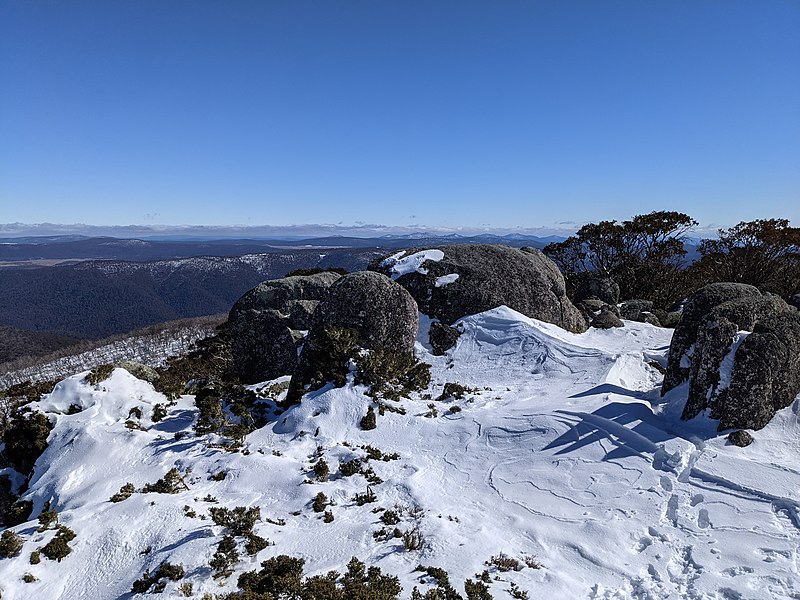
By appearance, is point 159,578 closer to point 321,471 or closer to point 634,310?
point 321,471

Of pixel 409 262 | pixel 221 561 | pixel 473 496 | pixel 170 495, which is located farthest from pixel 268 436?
pixel 409 262

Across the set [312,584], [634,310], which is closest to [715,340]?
[312,584]

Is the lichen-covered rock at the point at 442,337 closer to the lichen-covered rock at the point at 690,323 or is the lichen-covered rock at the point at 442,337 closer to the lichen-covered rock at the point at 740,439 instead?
the lichen-covered rock at the point at 690,323

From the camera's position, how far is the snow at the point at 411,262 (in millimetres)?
22000

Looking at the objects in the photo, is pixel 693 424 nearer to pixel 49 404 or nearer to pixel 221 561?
pixel 221 561

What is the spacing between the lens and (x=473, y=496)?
9.09 meters

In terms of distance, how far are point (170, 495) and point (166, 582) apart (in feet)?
9.59

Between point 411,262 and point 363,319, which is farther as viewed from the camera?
point 411,262

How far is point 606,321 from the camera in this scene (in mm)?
22672

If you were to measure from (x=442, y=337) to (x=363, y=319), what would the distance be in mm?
4467

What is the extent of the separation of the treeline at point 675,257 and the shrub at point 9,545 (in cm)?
2982

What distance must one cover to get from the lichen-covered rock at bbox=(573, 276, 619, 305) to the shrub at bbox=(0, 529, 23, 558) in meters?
28.1

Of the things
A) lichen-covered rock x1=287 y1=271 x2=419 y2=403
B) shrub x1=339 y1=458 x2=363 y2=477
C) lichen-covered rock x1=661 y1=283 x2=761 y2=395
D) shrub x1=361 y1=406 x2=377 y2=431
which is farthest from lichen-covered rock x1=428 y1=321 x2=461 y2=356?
shrub x1=339 y1=458 x2=363 y2=477

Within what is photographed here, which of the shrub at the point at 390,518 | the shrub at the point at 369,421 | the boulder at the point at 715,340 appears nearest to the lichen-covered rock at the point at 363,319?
the shrub at the point at 369,421
